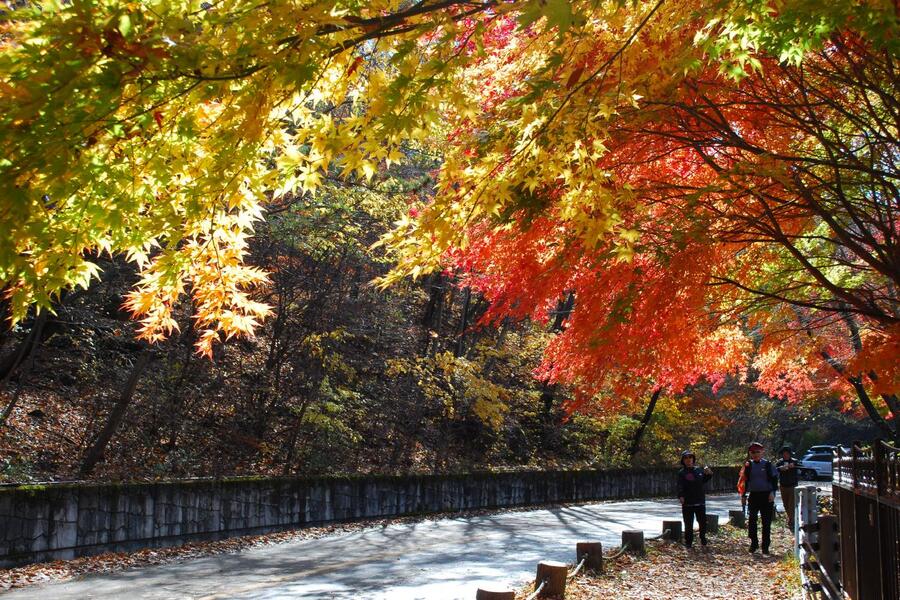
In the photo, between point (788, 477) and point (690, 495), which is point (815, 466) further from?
point (690, 495)

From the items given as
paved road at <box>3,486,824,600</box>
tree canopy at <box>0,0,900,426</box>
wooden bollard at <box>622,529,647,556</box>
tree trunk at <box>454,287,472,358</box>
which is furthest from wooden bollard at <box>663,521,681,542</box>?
tree trunk at <box>454,287,472,358</box>

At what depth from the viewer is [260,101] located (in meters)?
4.48

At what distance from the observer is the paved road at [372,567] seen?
9523mm

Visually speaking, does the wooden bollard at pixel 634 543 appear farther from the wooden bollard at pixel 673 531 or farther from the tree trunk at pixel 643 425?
the tree trunk at pixel 643 425

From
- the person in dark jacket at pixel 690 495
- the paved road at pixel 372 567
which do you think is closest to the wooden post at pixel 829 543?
the paved road at pixel 372 567

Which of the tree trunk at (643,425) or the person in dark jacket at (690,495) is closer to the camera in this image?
the person in dark jacket at (690,495)

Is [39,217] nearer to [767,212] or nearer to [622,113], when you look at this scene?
[622,113]

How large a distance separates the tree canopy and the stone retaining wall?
4.60 meters

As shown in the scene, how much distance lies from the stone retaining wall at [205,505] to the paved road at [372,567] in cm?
92

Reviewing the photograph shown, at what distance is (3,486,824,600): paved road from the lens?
31.2ft

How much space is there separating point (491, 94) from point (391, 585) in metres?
6.02

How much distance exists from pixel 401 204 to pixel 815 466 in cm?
2988

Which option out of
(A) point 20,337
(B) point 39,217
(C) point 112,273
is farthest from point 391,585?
(A) point 20,337

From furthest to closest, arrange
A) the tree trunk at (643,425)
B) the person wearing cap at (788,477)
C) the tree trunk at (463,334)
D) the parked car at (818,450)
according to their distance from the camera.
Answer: the parked car at (818,450), the tree trunk at (643,425), the tree trunk at (463,334), the person wearing cap at (788,477)
